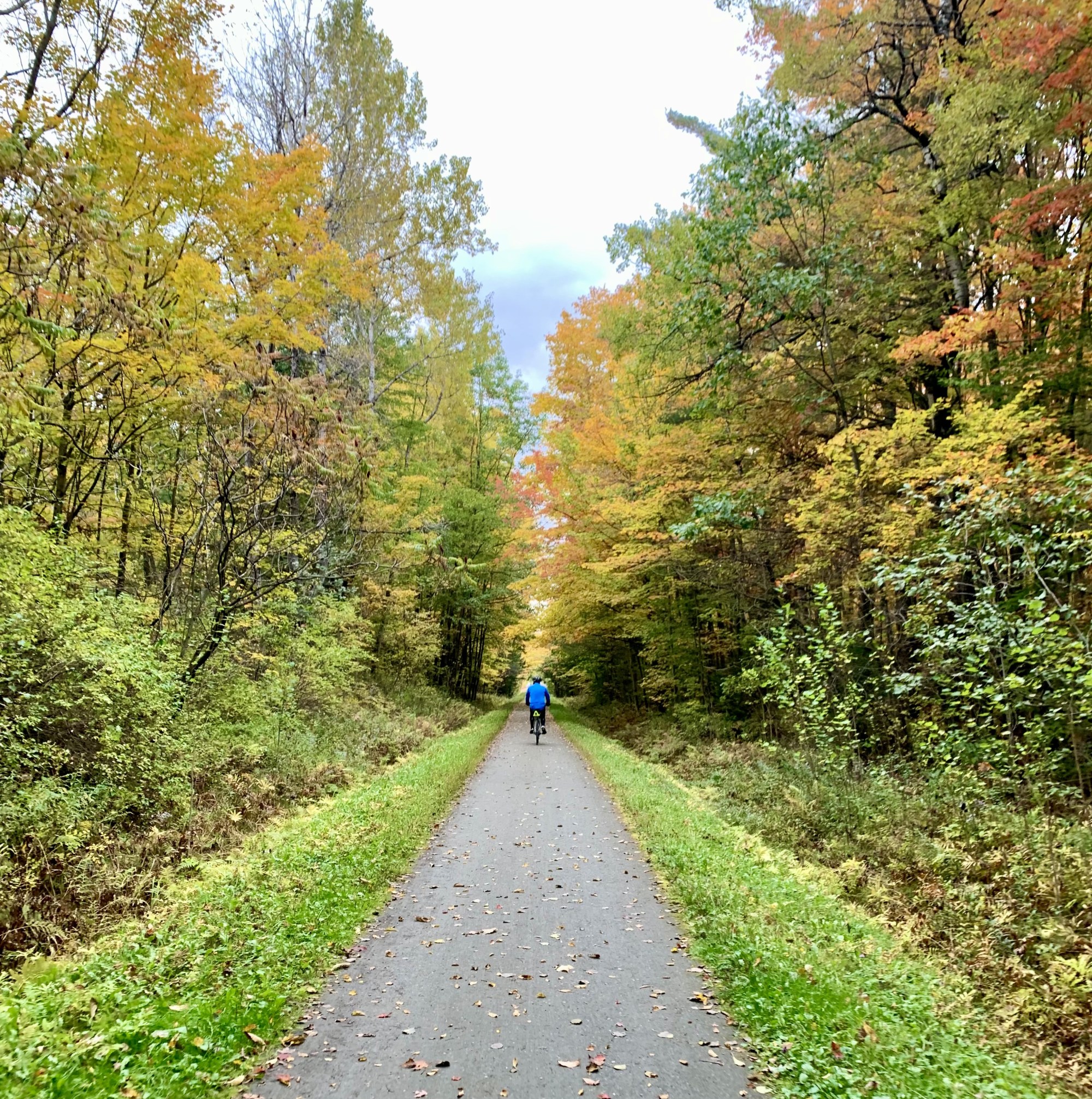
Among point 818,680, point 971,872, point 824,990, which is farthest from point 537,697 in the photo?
point 824,990

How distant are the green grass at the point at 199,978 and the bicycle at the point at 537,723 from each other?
35.1 feet

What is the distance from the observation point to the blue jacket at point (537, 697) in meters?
17.1

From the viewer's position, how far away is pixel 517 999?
3732mm

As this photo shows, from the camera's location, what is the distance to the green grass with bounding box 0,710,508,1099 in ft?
8.73

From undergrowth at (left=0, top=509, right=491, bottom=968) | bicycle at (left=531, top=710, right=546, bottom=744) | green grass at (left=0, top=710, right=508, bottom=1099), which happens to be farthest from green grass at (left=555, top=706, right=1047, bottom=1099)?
bicycle at (left=531, top=710, right=546, bottom=744)

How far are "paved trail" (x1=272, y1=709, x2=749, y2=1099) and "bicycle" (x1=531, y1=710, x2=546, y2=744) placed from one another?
33.6ft

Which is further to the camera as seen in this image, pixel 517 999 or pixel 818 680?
pixel 818 680

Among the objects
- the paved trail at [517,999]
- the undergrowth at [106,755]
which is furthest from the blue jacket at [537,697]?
the paved trail at [517,999]

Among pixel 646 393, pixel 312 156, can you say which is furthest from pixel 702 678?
pixel 312 156

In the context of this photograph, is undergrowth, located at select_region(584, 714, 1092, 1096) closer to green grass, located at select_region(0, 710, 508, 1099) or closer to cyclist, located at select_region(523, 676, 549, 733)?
green grass, located at select_region(0, 710, 508, 1099)

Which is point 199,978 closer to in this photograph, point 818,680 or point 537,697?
point 818,680

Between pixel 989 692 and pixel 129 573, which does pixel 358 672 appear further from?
pixel 989 692

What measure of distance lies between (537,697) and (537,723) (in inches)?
27.4

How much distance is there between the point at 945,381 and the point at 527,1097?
9190 millimetres
